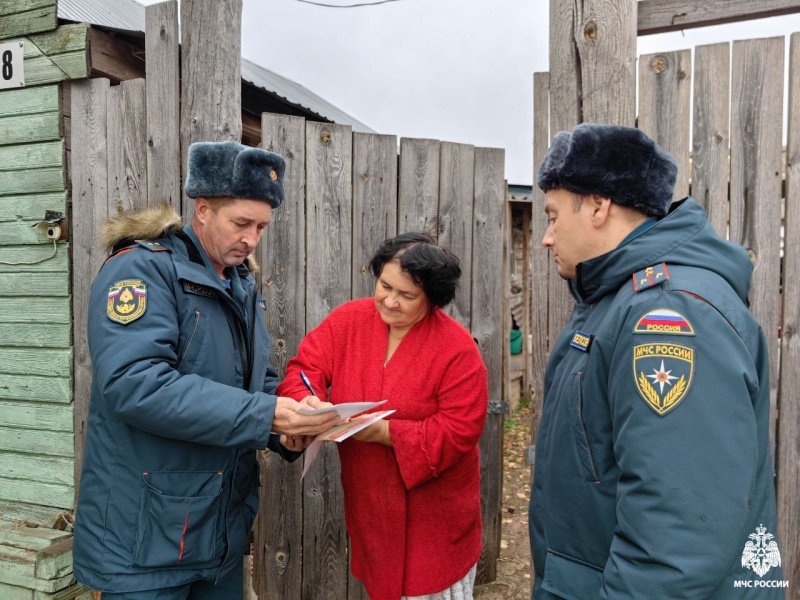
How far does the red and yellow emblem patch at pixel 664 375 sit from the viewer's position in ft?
3.83

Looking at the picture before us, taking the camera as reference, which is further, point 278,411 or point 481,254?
point 481,254

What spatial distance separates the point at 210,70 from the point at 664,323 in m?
2.54

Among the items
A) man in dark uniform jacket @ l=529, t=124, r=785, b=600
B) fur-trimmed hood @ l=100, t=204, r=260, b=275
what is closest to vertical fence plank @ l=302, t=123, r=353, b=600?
fur-trimmed hood @ l=100, t=204, r=260, b=275

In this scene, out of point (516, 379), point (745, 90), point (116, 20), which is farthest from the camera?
point (516, 379)

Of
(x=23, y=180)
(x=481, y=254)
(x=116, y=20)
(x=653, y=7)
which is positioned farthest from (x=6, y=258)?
(x=653, y=7)

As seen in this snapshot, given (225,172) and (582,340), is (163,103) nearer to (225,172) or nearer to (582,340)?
(225,172)

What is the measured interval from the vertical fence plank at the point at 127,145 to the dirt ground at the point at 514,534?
10.1ft

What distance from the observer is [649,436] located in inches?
46.3

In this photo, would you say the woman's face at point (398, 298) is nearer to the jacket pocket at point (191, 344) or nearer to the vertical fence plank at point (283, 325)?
the jacket pocket at point (191, 344)

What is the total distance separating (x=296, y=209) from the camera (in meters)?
3.02

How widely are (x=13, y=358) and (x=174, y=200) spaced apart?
1.46 meters

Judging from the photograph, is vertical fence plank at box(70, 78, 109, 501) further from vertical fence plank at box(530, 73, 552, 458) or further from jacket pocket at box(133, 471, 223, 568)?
vertical fence plank at box(530, 73, 552, 458)

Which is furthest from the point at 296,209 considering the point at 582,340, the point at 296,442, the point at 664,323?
the point at 664,323

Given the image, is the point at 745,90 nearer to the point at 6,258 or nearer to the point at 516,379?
the point at 6,258
